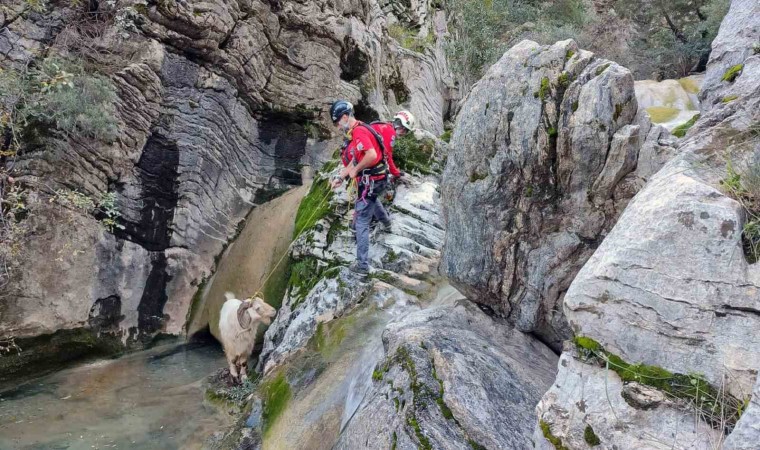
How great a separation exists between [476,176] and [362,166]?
7.70 ft

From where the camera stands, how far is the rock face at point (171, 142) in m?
9.60

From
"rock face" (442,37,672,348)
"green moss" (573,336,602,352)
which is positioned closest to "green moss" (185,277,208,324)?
"rock face" (442,37,672,348)

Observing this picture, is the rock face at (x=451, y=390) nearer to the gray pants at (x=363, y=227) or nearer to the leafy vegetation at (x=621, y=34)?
the gray pants at (x=363, y=227)

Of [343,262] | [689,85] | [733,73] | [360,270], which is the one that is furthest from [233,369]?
[689,85]

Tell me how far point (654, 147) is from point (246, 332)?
7.12 m

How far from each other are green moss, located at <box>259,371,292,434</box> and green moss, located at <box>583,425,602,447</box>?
14.4ft

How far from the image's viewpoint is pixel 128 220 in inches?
428

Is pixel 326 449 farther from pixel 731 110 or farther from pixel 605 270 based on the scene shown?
pixel 731 110

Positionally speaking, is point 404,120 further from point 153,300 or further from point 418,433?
point 153,300

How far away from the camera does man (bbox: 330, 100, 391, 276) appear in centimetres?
831

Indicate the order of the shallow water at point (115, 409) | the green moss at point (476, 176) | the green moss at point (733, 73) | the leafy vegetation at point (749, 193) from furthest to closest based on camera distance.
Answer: the shallow water at point (115, 409)
the green moss at point (476, 176)
the green moss at point (733, 73)
the leafy vegetation at point (749, 193)

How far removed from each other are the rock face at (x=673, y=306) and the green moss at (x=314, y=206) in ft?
23.3

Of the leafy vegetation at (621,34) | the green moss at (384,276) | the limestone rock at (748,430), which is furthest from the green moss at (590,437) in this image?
the leafy vegetation at (621,34)

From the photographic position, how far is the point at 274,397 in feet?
24.2
